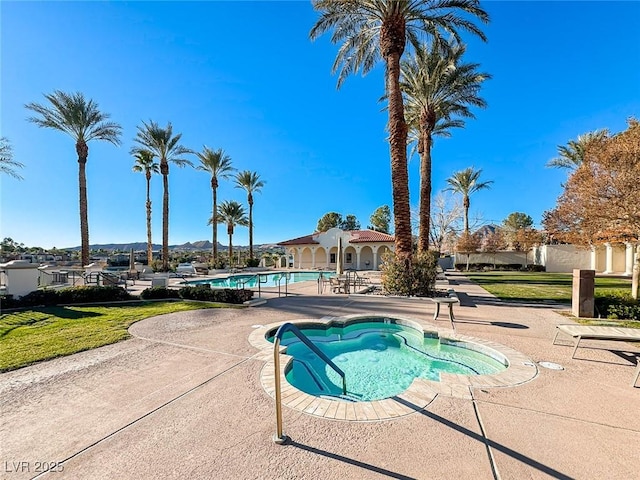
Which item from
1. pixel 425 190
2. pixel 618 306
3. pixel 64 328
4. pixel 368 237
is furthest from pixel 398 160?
pixel 368 237

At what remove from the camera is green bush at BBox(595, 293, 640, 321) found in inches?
288

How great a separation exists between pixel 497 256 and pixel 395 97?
30340 millimetres

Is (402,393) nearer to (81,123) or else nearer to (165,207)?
(81,123)

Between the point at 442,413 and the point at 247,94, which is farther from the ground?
the point at 247,94

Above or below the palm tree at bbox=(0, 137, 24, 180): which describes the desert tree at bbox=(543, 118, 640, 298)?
below

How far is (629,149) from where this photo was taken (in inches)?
357

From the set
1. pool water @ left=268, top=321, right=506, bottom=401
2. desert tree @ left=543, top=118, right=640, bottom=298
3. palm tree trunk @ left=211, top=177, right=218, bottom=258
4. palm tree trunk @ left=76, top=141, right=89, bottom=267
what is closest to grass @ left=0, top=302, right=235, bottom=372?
pool water @ left=268, top=321, right=506, bottom=401

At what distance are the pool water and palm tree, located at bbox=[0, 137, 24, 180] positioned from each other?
66.0 ft

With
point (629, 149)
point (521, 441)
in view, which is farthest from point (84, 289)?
point (629, 149)

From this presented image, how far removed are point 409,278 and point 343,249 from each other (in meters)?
18.6

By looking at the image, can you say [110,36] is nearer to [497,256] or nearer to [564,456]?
[564,456]

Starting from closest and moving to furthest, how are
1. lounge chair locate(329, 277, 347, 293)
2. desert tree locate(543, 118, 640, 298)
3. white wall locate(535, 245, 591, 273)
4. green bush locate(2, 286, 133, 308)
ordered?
desert tree locate(543, 118, 640, 298), green bush locate(2, 286, 133, 308), lounge chair locate(329, 277, 347, 293), white wall locate(535, 245, 591, 273)

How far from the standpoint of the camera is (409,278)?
1131 cm

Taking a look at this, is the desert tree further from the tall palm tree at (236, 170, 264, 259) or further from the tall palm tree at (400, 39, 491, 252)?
the tall palm tree at (236, 170, 264, 259)
